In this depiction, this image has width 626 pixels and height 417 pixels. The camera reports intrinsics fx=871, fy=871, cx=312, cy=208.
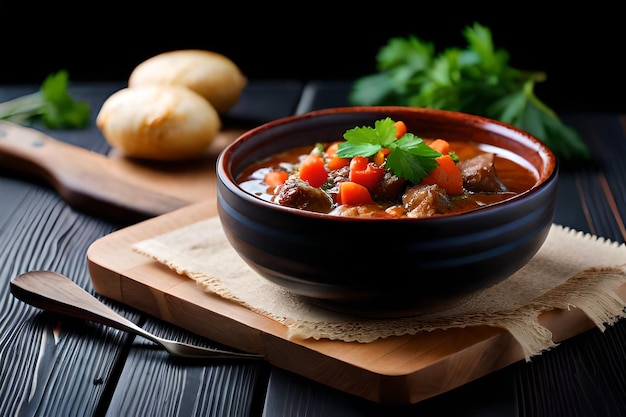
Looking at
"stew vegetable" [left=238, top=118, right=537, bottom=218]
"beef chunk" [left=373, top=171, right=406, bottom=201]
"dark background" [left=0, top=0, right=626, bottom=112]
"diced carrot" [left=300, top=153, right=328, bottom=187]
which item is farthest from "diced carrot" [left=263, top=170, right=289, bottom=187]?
"dark background" [left=0, top=0, right=626, bottom=112]

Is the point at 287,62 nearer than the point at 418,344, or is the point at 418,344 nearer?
Result: the point at 418,344

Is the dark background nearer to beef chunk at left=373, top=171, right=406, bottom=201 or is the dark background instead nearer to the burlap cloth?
the burlap cloth

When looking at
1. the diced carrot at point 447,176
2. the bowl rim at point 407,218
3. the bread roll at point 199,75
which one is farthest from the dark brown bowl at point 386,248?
the bread roll at point 199,75

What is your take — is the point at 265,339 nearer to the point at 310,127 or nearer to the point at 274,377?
the point at 274,377

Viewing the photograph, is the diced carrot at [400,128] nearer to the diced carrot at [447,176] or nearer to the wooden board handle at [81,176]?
the diced carrot at [447,176]

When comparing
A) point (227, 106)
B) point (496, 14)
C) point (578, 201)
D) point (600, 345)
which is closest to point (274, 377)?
point (600, 345)

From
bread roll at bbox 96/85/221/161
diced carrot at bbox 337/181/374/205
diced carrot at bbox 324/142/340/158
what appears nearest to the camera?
diced carrot at bbox 337/181/374/205

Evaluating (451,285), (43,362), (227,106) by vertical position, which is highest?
(451,285)
